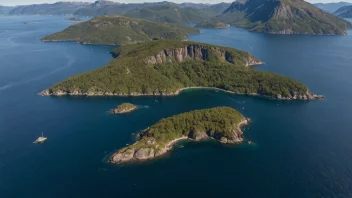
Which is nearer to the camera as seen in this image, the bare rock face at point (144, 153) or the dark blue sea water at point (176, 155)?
the dark blue sea water at point (176, 155)

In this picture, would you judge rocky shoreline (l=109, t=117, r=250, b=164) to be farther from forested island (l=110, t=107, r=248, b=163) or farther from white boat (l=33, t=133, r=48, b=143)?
white boat (l=33, t=133, r=48, b=143)

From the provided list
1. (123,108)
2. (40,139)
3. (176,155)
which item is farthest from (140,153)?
(123,108)

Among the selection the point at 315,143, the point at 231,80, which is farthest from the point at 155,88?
the point at 315,143

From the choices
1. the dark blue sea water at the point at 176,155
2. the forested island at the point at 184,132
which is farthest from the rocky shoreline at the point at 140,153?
the dark blue sea water at the point at 176,155

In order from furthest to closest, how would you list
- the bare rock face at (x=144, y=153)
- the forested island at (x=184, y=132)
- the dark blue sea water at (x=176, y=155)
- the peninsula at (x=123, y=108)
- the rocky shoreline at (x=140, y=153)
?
the peninsula at (x=123, y=108) → the forested island at (x=184, y=132) → the bare rock face at (x=144, y=153) → the rocky shoreline at (x=140, y=153) → the dark blue sea water at (x=176, y=155)

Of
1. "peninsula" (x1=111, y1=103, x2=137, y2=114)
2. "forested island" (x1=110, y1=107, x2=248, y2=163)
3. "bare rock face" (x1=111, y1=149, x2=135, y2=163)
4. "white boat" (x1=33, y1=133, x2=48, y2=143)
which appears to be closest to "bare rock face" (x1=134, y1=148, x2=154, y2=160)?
"forested island" (x1=110, y1=107, x2=248, y2=163)

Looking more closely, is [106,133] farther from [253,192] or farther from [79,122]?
[253,192]

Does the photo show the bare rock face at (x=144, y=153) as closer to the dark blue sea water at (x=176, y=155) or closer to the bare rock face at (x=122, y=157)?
the bare rock face at (x=122, y=157)

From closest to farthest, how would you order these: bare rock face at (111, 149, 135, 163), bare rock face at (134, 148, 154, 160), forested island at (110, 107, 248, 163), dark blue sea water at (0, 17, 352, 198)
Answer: dark blue sea water at (0, 17, 352, 198) → bare rock face at (111, 149, 135, 163) → bare rock face at (134, 148, 154, 160) → forested island at (110, 107, 248, 163)
